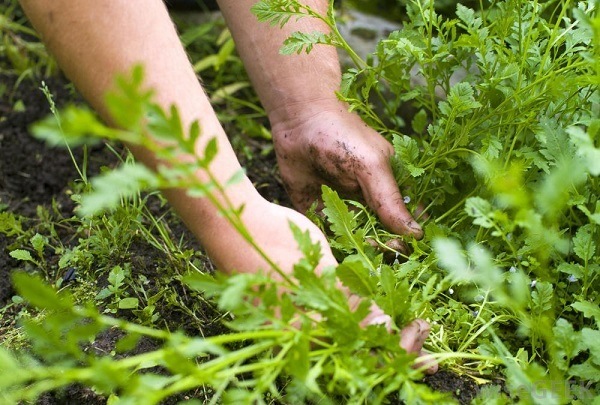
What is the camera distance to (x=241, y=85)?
8.61ft

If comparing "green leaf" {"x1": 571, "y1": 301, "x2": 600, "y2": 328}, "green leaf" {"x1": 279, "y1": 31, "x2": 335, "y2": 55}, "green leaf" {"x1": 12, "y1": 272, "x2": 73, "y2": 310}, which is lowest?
"green leaf" {"x1": 571, "y1": 301, "x2": 600, "y2": 328}

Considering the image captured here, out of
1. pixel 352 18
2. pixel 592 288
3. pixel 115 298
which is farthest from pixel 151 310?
pixel 352 18

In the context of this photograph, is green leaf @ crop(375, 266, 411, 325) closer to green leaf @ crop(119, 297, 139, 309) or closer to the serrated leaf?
the serrated leaf

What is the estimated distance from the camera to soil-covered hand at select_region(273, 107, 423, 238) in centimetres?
171

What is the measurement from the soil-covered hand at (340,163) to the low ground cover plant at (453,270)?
1.8 inches

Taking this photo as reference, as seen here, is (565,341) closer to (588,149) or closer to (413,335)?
(413,335)

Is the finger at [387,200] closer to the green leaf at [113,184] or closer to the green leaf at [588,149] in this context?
the green leaf at [588,149]

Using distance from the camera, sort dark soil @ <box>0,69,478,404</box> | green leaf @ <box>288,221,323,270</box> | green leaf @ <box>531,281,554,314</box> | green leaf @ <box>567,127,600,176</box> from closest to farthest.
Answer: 1. green leaf @ <box>567,127,600,176</box>
2. green leaf @ <box>288,221,323,270</box>
3. green leaf @ <box>531,281,554,314</box>
4. dark soil @ <box>0,69,478,404</box>

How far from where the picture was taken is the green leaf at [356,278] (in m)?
1.23

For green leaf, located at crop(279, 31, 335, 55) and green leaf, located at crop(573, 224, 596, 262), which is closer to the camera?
green leaf, located at crop(573, 224, 596, 262)

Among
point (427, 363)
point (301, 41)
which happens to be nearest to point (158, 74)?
point (301, 41)

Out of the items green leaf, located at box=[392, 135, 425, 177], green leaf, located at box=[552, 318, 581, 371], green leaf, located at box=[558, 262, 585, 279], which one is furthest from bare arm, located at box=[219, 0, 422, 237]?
green leaf, located at box=[552, 318, 581, 371]

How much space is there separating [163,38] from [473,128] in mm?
718

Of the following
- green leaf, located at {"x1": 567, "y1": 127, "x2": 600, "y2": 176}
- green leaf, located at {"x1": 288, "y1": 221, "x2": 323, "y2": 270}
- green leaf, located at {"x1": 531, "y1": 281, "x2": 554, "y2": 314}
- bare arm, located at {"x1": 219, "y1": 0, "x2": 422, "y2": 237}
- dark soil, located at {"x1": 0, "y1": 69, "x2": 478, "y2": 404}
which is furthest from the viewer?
bare arm, located at {"x1": 219, "y1": 0, "x2": 422, "y2": 237}
